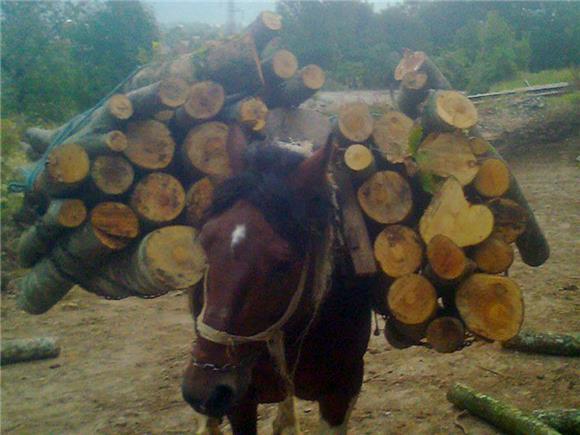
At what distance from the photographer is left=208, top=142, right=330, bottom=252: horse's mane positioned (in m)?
2.06

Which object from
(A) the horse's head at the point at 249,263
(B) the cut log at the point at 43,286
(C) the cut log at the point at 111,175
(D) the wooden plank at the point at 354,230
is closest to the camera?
(A) the horse's head at the point at 249,263

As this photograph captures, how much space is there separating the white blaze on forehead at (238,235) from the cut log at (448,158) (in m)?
1.05

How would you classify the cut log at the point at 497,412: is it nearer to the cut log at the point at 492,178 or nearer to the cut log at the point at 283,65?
the cut log at the point at 492,178

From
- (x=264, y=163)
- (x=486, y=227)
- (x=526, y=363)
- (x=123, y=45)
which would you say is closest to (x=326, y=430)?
(x=486, y=227)

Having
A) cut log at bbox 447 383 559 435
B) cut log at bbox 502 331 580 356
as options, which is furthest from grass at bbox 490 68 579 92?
cut log at bbox 447 383 559 435

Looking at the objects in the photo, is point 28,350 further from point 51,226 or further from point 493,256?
point 493,256

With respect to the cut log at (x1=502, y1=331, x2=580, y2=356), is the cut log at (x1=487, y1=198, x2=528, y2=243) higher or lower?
higher

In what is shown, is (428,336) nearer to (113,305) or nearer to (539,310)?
(539,310)

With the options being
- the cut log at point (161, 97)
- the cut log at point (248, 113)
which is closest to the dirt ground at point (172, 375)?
the cut log at point (248, 113)

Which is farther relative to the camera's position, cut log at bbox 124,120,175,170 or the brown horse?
cut log at bbox 124,120,175,170

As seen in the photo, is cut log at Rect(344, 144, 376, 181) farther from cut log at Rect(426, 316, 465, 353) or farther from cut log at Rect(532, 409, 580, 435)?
cut log at Rect(532, 409, 580, 435)

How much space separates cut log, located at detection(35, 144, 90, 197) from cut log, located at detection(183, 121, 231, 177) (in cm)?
49

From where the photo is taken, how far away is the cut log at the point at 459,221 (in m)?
2.39

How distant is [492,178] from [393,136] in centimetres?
54
